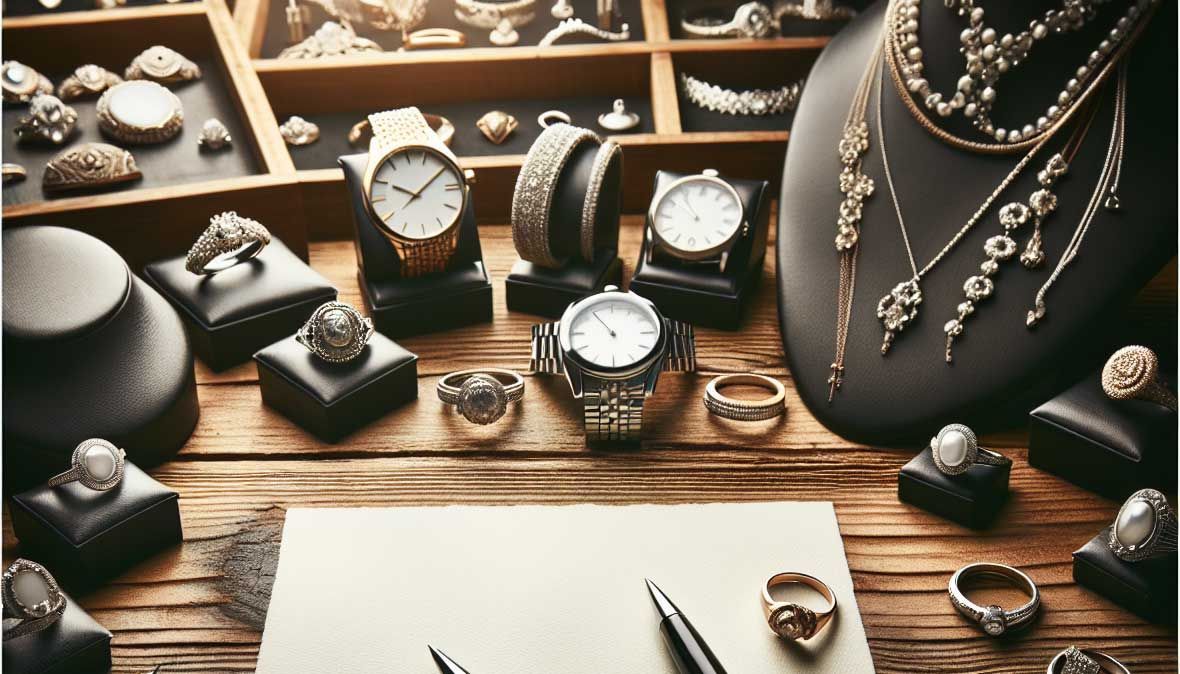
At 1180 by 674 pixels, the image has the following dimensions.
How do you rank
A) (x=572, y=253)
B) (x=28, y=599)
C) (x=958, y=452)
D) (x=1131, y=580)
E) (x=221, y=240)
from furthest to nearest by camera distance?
(x=572, y=253) → (x=221, y=240) → (x=958, y=452) → (x=1131, y=580) → (x=28, y=599)

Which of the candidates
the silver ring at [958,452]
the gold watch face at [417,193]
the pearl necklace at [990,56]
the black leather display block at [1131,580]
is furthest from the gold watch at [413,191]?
the black leather display block at [1131,580]

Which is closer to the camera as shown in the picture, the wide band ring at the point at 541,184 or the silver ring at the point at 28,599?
the silver ring at the point at 28,599

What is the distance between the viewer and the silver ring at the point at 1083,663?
50.8 inches

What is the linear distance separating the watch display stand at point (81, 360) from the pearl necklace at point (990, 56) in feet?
3.69

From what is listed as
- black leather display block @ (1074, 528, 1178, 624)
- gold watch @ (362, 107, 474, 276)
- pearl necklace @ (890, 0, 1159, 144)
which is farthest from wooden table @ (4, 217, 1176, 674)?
pearl necklace @ (890, 0, 1159, 144)

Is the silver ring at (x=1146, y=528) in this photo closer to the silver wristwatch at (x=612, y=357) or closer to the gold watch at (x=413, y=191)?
the silver wristwatch at (x=612, y=357)

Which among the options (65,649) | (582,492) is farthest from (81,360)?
(582,492)

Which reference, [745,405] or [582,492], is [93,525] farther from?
[745,405]

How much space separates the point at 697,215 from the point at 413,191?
44 cm

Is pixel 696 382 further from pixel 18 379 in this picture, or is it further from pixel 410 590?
pixel 18 379

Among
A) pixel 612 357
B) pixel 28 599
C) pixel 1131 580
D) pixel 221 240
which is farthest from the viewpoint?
pixel 221 240

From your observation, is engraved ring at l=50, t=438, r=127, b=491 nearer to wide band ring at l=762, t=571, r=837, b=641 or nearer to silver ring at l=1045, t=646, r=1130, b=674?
wide band ring at l=762, t=571, r=837, b=641

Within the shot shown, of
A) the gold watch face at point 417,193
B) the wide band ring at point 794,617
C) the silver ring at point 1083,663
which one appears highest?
the gold watch face at point 417,193

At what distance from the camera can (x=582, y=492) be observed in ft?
5.18
